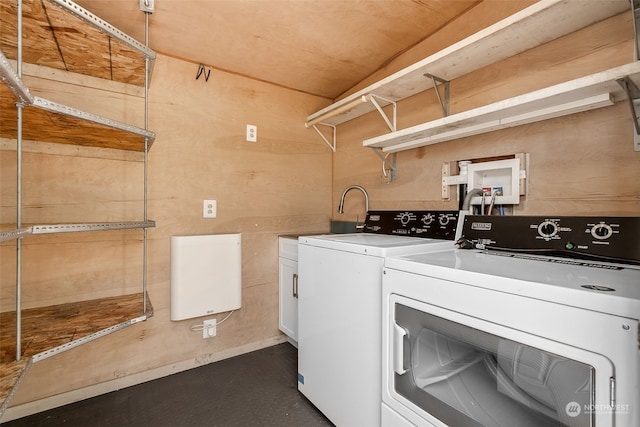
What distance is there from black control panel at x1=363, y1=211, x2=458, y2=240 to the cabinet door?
2.15 feet

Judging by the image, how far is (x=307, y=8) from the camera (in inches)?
62.3

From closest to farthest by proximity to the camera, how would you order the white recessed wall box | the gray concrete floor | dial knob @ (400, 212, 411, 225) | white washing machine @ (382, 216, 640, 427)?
1. white washing machine @ (382, 216, 640, 427)
2. the white recessed wall box
3. the gray concrete floor
4. dial knob @ (400, 212, 411, 225)

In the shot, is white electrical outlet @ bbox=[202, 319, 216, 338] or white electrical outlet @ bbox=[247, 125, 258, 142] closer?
white electrical outlet @ bbox=[202, 319, 216, 338]

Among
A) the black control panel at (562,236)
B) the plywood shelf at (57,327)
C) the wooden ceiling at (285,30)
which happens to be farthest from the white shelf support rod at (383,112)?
the plywood shelf at (57,327)

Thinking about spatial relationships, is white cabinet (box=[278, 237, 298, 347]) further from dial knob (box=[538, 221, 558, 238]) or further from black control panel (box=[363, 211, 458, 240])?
dial knob (box=[538, 221, 558, 238])

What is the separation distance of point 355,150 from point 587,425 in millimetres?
2123

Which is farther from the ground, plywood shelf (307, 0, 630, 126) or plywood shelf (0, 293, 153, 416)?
plywood shelf (307, 0, 630, 126)

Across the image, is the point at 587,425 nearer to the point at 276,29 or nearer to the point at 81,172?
the point at 276,29

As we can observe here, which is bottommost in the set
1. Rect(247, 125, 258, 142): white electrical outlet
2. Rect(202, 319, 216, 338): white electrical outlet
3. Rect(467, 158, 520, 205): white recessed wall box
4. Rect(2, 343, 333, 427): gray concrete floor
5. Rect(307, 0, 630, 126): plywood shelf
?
Rect(2, 343, 333, 427): gray concrete floor

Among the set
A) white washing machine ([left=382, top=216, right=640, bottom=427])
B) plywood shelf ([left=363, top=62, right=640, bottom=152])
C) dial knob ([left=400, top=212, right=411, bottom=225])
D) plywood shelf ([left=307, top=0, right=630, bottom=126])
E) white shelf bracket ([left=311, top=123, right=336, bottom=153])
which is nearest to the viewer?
white washing machine ([left=382, top=216, right=640, bottom=427])

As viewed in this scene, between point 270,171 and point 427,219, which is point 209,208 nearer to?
point 270,171

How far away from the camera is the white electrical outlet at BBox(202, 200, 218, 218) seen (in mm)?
2107

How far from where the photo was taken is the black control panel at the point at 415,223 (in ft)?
5.23

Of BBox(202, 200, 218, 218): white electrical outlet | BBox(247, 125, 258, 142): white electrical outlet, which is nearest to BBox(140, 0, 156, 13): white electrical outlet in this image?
BBox(247, 125, 258, 142): white electrical outlet
